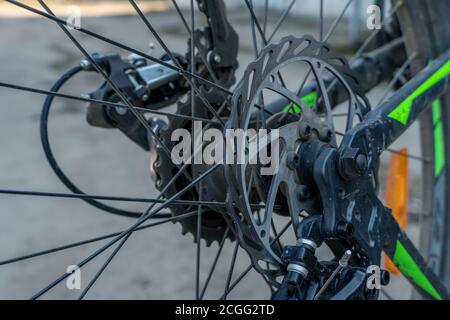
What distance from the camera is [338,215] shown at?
37.2 inches

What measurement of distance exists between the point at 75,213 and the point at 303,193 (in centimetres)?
141

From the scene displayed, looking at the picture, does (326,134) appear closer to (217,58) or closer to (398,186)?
(217,58)

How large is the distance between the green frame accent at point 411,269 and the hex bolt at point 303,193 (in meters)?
0.23

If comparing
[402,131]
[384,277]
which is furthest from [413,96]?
[384,277]

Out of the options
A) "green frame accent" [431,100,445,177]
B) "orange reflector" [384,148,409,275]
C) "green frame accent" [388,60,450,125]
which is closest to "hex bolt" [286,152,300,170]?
"green frame accent" [388,60,450,125]

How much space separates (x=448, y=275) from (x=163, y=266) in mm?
786

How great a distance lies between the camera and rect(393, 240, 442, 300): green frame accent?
43.5 inches

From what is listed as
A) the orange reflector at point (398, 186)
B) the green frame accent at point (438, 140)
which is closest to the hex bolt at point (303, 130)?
the green frame accent at point (438, 140)

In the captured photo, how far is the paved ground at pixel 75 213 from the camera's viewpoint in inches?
72.2

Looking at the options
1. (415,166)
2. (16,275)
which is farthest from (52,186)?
(415,166)

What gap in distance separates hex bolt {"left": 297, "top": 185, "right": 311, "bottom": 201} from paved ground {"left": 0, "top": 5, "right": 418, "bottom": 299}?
34.5 inches

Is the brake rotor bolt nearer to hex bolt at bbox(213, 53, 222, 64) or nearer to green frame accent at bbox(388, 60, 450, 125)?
green frame accent at bbox(388, 60, 450, 125)
